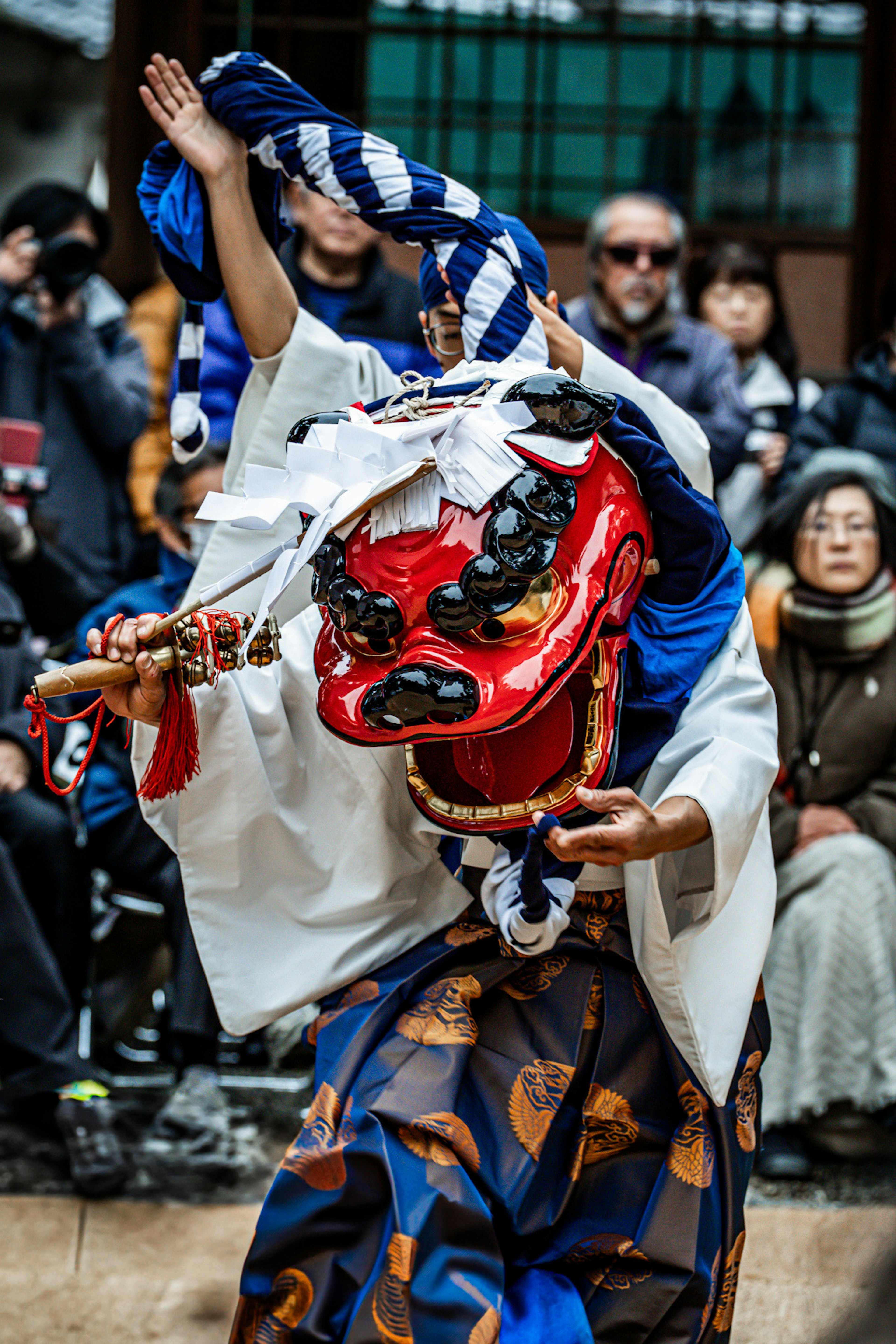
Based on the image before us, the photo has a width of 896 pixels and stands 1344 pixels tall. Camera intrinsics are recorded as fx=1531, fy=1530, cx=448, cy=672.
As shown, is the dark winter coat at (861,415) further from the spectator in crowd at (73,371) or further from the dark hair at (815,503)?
the spectator in crowd at (73,371)

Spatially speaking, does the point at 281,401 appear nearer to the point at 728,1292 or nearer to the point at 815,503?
the point at 728,1292

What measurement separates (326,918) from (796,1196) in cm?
179

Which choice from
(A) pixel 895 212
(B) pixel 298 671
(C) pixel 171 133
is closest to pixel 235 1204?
(B) pixel 298 671

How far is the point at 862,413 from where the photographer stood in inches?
173

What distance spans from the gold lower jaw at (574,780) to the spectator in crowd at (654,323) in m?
2.09

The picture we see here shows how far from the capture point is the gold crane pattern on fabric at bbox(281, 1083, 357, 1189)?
1969 millimetres

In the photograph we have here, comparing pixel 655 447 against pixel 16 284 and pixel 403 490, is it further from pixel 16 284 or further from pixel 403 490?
pixel 16 284

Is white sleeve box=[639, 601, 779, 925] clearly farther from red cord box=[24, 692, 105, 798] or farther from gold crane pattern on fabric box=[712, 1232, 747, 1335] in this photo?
red cord box=[24, 692, 105, 798]

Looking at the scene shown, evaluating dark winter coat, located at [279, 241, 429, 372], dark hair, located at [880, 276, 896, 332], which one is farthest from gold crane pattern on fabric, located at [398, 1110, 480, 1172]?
dark hair, located at [880, 276, 896, 332]

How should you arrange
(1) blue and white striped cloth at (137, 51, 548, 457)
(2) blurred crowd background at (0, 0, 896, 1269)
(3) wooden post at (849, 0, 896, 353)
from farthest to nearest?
(3) wooden post at (849, 0, 896, 353) → (2) blurred crowd background at (0, 0, 896, 1269) → (1) blue and white striped cloth at (137, 51, 548, 457)

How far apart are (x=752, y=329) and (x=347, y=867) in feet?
9.50

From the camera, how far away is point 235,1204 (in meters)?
Result: 3.24

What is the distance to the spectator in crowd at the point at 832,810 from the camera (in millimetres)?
3646

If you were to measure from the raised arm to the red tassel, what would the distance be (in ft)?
2.51
